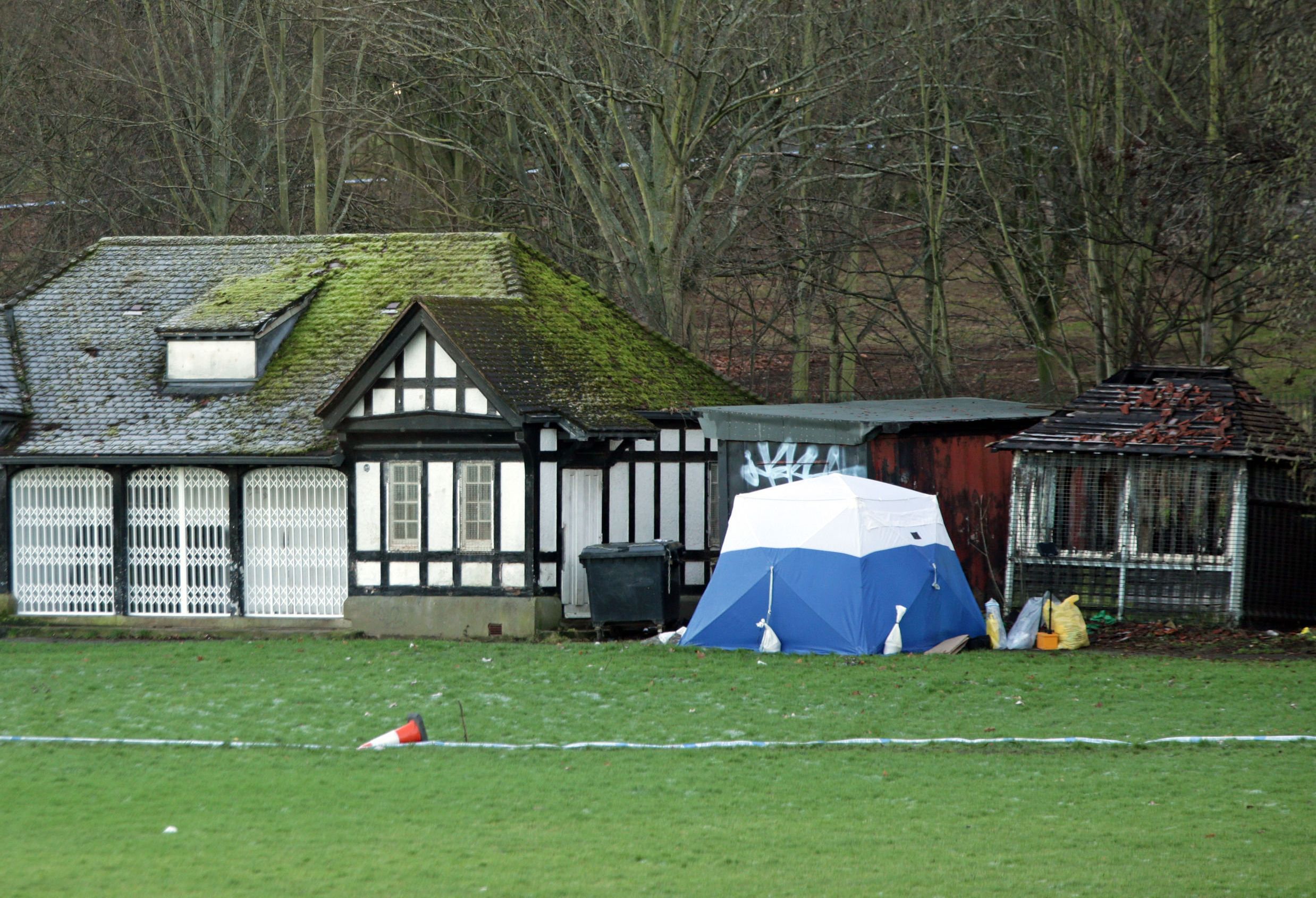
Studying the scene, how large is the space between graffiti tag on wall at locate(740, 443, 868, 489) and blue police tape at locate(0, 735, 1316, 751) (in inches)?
272

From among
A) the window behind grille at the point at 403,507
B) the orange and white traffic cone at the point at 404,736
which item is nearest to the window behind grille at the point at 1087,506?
the window behind grille at the point at 403,507

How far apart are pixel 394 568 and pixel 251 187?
647 inches

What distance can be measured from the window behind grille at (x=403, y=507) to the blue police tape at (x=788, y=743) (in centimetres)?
757

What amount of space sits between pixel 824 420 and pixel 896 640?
311 cm

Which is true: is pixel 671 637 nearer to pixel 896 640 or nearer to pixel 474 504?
pixel 896 640

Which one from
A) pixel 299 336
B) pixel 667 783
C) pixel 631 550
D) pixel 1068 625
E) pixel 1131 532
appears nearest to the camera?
pixel 667 783

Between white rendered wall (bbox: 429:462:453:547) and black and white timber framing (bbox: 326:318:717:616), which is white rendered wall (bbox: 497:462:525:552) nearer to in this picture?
black and white timber framing (bbox: 326:318:717:616)

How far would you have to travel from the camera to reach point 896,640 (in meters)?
16.7


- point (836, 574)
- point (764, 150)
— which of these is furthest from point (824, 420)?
point (764, 150)

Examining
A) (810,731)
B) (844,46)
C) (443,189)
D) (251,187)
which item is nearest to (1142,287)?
(844,46)

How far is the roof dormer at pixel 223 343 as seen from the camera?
70.5 feet

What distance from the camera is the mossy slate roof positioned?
20078mm

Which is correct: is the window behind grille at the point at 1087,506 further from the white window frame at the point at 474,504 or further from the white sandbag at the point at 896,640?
the white window frame at the point at 474,504

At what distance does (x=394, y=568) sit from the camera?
19.8 meters
